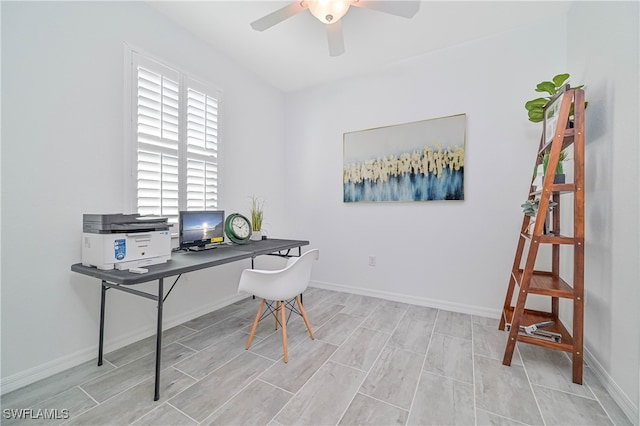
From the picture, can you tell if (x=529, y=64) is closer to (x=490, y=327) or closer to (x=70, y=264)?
(x=490, y=327)

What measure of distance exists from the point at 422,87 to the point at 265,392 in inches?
125

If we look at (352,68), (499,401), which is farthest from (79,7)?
(499,401)

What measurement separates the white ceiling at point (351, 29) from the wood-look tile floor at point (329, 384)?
2763mm

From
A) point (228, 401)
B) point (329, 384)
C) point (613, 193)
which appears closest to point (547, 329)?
point (613, 193)

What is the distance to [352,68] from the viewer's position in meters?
3.20

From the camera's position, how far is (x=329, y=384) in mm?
1619

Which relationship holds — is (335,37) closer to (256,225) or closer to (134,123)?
(134,123)

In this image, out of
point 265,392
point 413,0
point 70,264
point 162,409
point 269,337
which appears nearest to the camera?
point 162,409

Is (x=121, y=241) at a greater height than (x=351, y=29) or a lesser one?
lesser

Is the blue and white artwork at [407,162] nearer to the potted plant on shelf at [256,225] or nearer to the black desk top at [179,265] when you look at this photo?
the potted plant on shelf at [256,225]

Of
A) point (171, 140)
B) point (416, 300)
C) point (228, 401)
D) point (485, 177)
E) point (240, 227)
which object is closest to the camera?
point (228, 401)

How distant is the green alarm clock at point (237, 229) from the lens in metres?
2.63

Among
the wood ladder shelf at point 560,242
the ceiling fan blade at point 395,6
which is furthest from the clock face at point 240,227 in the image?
the wood ladder shelf at point 560,242

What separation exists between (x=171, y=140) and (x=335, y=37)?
1.67m
